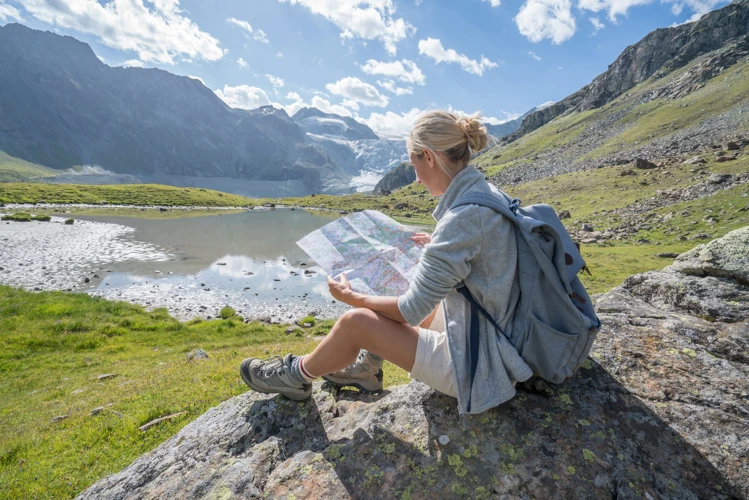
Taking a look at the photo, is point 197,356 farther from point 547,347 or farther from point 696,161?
point 696,161

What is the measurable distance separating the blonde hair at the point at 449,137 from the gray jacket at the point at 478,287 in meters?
0.39

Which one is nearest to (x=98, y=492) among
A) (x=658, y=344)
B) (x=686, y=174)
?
(x=658, y=344)

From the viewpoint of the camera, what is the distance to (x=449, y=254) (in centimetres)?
321

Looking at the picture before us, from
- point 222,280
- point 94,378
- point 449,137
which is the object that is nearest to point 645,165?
point 222,280

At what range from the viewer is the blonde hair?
3590 mm

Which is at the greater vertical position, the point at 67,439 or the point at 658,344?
the point at 658,344

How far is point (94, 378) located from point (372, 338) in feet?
41.9

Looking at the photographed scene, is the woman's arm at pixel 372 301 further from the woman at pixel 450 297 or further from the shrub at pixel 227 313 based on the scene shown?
the shrub at pixel 227 313

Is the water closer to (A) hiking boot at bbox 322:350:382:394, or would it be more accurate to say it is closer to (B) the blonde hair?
(A) hiking boot at bbox 322:350:382:394

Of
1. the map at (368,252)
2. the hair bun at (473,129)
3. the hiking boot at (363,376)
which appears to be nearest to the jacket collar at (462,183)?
the hair bun at (473,129)

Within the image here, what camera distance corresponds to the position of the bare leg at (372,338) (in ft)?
12.4

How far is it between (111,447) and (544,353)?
25.7 feet

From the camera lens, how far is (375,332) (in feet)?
12.7

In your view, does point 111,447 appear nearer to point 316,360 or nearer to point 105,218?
point 316,360
